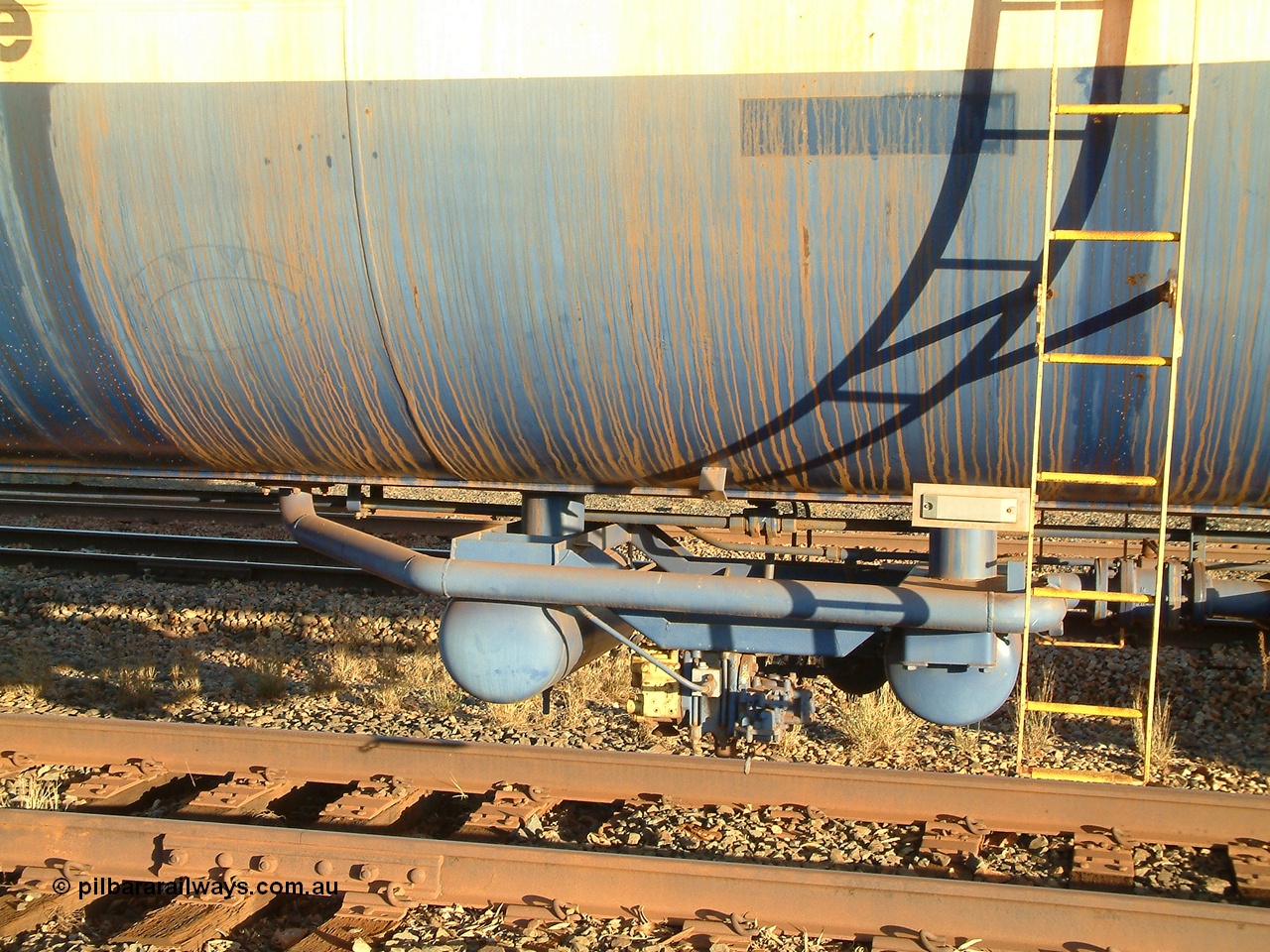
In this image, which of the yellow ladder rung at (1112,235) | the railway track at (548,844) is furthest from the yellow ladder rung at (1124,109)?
the railway track at (548,844)

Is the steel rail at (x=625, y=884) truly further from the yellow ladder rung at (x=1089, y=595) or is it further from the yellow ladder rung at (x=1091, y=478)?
the yellow ladder rung at (x=1091, y=478)

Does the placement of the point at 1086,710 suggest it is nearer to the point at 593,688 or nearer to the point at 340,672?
the point at 593,688

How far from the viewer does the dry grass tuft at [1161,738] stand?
5637mm

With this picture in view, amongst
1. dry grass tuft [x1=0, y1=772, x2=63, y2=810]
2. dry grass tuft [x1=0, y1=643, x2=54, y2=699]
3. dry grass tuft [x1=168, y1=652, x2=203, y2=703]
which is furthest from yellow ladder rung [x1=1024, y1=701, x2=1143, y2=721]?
dry grass tuft [x1=0, y1=643, x2=54, y2=699]

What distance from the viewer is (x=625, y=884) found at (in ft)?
14.0

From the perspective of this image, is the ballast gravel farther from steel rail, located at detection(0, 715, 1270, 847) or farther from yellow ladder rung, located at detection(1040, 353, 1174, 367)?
yellow ladder rung, located at detection(1040, 353, 1174, 367)

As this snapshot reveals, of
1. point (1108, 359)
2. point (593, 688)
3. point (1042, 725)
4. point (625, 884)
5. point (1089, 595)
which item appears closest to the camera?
point (1108, 359)

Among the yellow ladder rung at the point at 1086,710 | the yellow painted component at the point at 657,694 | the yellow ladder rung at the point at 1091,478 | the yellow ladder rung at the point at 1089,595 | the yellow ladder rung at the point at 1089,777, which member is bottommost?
the yellow painted component at the point at 657,694

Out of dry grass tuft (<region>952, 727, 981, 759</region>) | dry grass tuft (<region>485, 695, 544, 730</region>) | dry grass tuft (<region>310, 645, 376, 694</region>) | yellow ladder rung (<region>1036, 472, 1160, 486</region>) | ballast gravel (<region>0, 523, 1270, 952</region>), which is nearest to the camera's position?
yellow ladder rung (<region>1036, 472, 1160, 486</region>)

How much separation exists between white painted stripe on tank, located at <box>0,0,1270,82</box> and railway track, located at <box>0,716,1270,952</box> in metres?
2.95

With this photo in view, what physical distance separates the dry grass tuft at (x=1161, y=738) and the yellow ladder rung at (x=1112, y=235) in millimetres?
2717

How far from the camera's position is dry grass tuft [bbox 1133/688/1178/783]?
5.64 meters

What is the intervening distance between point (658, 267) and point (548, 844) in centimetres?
261

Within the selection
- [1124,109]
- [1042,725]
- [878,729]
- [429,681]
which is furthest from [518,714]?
[1124,109]
